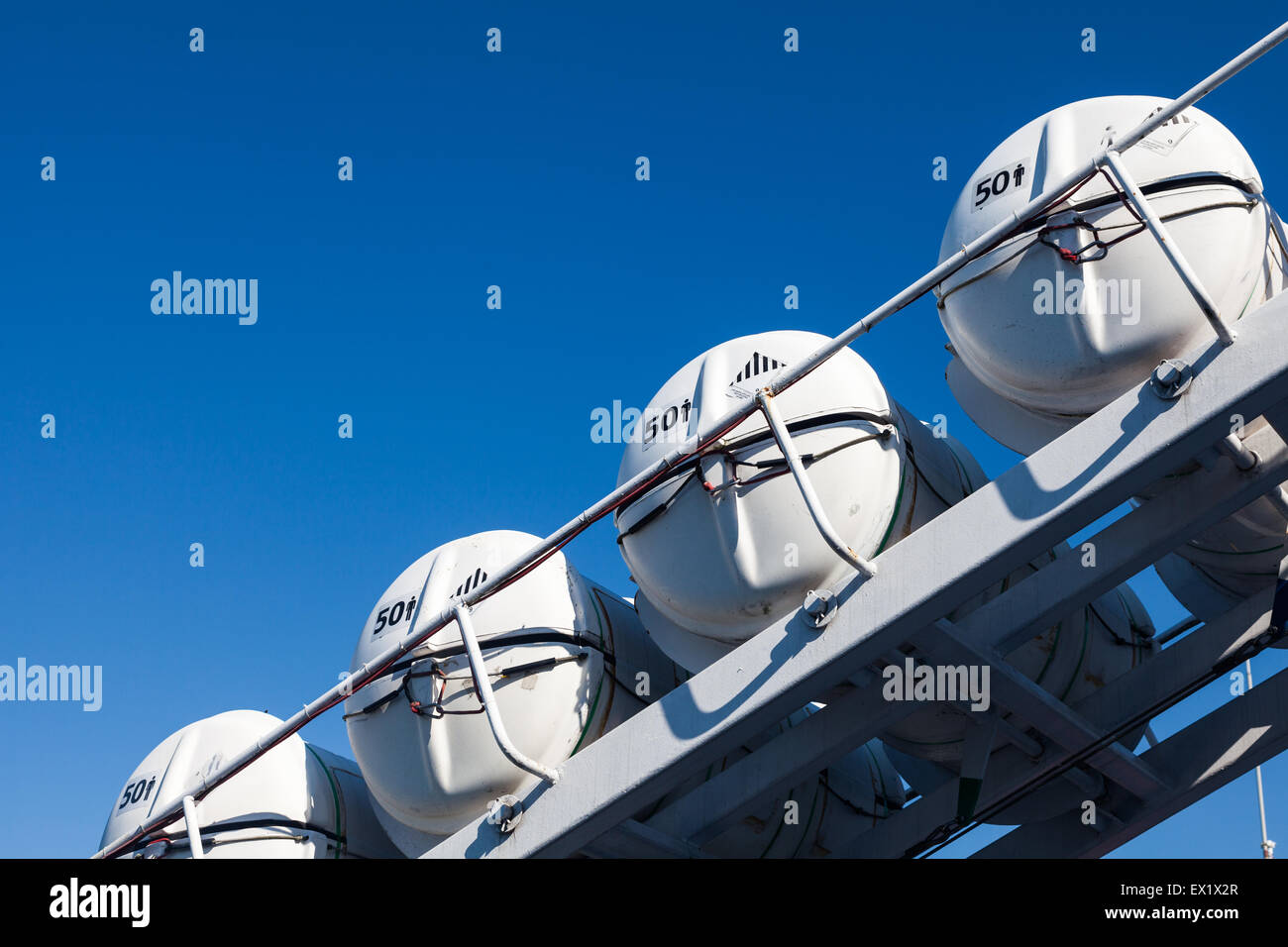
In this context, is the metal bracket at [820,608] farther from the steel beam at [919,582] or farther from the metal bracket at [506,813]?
the metal bracket at [506,813]

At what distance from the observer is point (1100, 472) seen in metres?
5.97

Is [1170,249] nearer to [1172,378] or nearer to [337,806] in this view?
[1172,378]

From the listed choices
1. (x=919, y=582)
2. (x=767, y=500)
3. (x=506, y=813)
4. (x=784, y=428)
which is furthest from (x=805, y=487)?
(x=506, y=813)

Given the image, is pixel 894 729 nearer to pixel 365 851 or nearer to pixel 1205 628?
pixel 1205 628

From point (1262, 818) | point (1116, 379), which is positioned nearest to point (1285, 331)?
point (1116, 379)

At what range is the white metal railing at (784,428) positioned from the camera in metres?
5.94

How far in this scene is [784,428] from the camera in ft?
21.4

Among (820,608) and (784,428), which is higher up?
(784,428)

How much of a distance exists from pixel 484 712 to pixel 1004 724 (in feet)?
9.22

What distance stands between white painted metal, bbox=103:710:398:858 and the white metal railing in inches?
23.2

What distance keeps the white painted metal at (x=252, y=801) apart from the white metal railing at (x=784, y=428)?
1.93 ft

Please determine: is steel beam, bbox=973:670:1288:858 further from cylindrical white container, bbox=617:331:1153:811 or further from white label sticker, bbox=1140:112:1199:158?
white label sticker, bbox=1140:112:1199:158

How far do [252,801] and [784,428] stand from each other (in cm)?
452

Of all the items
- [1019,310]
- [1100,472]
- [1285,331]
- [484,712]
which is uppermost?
[1019,310]
